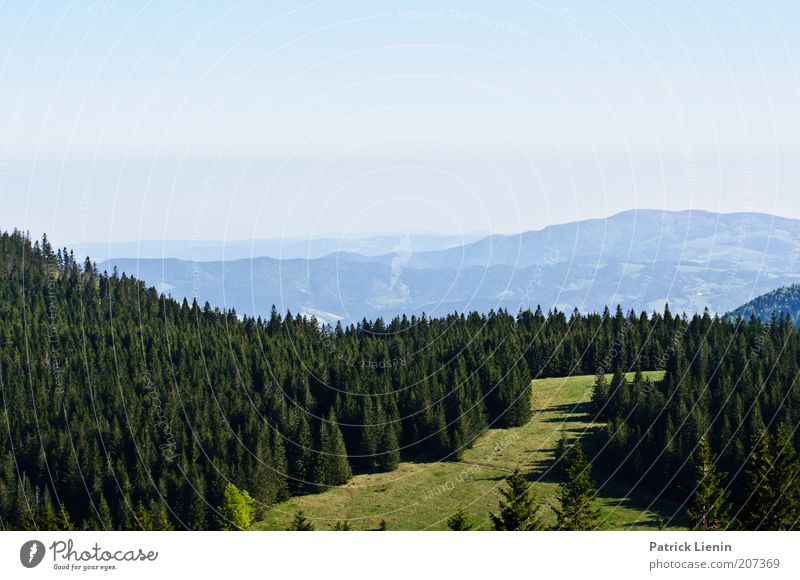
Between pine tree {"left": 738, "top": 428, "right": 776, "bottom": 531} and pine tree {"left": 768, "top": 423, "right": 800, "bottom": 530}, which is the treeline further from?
pine tree {"left": 738, "top": 428, "right": 776, "bottom": 531}

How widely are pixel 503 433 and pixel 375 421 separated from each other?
18.2 m

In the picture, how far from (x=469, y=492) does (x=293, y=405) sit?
3502 cm

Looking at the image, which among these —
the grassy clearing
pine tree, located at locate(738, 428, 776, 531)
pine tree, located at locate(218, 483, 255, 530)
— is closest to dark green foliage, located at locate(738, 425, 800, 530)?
pine tree, located at locate(738, 428, 776, 531)

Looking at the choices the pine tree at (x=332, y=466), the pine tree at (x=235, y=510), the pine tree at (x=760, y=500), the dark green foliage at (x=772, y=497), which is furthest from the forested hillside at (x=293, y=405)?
the pine tree at (x=760, y=500)

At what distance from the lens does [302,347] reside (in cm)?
17500

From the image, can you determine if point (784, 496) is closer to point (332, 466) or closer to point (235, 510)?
point (235, 510)

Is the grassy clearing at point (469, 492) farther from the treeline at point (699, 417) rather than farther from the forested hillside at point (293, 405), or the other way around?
the treeline at point (699, 417)

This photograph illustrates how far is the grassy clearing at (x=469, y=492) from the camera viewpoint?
105 meters

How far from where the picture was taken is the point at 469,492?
114m

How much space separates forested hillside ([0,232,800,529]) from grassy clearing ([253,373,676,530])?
113 inches

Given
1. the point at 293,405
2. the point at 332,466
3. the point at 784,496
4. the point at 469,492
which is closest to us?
the point at 784,496

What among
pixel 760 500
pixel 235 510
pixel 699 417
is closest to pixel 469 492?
pixel 235 510

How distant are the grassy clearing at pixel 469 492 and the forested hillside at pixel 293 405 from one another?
2.86 m
